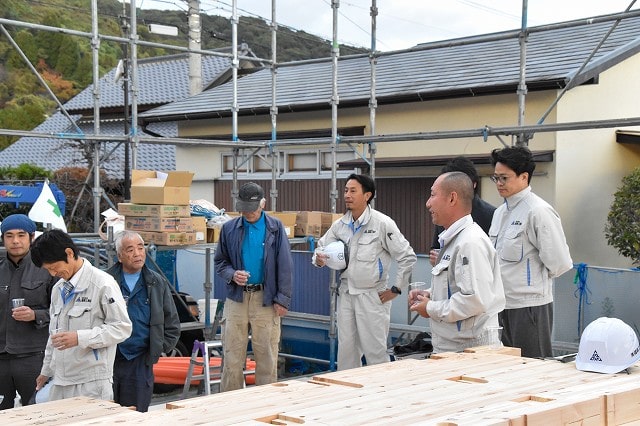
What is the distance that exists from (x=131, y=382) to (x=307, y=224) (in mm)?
4577

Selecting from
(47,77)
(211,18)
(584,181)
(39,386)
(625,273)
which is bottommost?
(39,386)

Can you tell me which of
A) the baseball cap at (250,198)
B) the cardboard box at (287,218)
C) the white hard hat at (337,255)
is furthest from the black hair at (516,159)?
the cardboard box at (287,218)

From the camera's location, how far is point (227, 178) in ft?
61.4

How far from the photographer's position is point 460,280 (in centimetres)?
498

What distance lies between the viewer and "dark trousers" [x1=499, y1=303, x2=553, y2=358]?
19.8ft

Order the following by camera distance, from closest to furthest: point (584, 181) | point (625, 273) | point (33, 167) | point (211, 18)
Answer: point (625, 273) < point (584, 181) < point (33, 167) < point (211, 18)

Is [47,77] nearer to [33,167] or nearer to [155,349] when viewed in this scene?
[33,167]

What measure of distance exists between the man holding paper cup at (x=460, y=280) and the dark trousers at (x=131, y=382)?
2.09m

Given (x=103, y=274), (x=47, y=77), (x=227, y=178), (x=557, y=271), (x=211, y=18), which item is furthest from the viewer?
(x=211, y=18)

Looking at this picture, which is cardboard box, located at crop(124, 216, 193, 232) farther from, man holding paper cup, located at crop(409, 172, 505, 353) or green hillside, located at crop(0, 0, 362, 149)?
green hillside, located at crop(0, 0, 362, 149)

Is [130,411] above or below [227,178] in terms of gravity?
below

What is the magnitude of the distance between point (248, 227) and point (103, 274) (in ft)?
7.98

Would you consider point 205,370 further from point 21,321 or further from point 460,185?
point 460,185

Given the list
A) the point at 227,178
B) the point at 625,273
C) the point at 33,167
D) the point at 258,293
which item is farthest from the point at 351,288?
the point at 33,167
